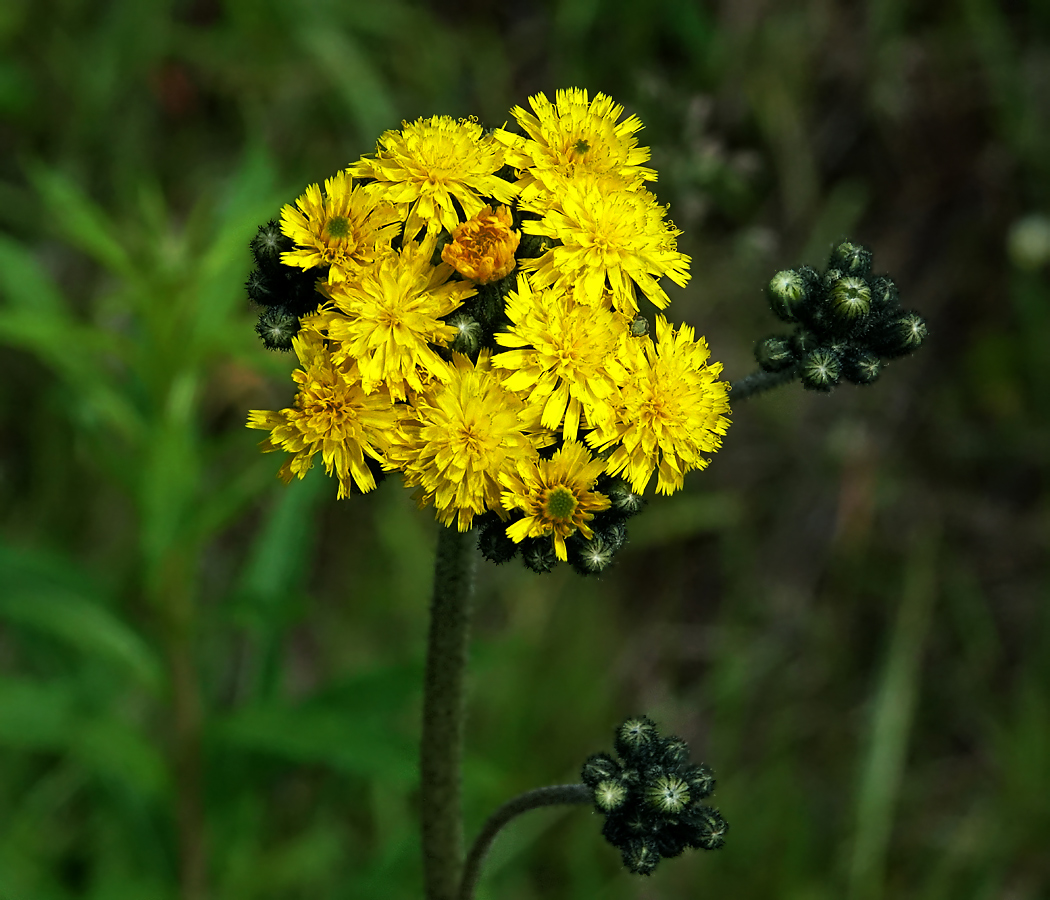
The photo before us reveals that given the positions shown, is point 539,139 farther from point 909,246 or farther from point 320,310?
point 909,246

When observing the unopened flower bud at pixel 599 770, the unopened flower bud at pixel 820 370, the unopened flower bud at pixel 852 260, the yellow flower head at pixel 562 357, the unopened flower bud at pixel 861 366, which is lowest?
the unopened flower bud at pixel 599 770

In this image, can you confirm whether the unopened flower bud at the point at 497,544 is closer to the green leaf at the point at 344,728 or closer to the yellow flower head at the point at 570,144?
the yellow flower head at the point at 570,144

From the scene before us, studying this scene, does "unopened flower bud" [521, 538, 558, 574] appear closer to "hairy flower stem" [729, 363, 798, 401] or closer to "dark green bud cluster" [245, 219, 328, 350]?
"hairy flower stem" [729, 363, 798, 401]

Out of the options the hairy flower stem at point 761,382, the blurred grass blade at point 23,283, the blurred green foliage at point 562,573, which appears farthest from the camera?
the blurred grass blade at point 23,283

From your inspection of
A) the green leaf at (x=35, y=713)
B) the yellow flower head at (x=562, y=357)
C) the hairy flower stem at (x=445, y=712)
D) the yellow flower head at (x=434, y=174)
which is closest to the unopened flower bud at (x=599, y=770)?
the hairy flower stem at (x=445, y=712)

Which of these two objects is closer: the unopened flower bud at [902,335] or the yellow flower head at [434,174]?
the yellow flower head at [434,174]

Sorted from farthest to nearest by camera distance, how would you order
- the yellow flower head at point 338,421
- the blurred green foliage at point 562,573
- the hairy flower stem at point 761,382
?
1. the blurred green foliage at point 562,573
2. the hairy flower stem at point 761,382
3. the yellow flower head at point 338,421
